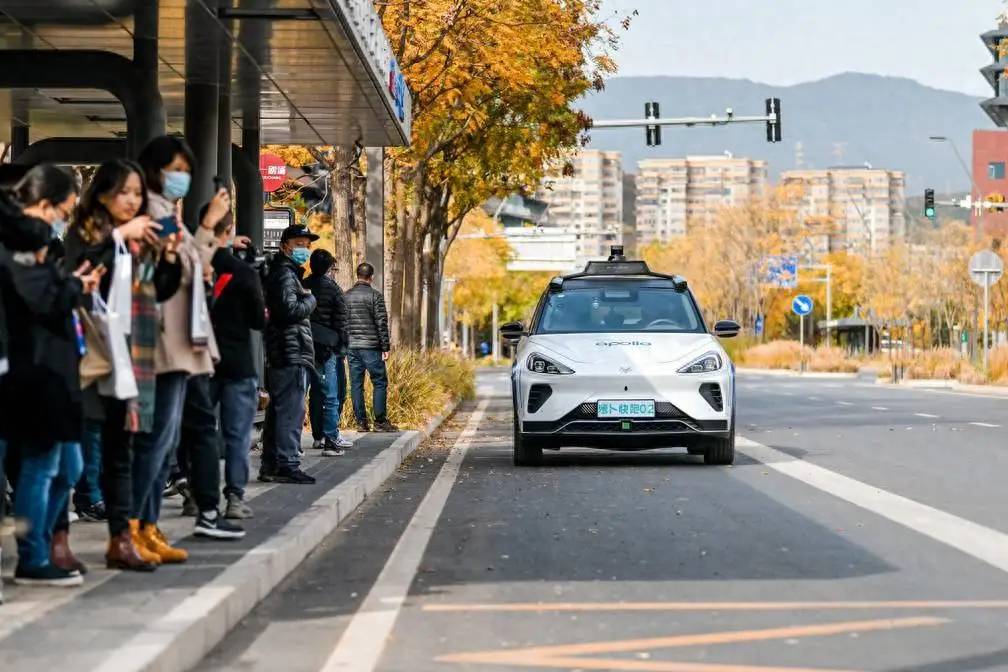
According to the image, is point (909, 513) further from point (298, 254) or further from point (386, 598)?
point (386, 598)

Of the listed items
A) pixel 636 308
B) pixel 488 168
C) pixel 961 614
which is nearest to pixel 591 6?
pixel 488 168

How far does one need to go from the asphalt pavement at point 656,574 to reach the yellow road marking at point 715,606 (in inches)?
0.7

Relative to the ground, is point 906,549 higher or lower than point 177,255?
lower

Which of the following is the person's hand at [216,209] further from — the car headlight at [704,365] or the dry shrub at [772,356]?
the dry shrub at [772,356]

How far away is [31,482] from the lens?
26.6 feet

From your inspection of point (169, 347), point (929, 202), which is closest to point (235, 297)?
point (169, 347)

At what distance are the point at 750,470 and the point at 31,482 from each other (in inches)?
387

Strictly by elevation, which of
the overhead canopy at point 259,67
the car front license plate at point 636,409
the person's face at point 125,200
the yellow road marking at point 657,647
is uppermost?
the overhead canopy at point 259,67

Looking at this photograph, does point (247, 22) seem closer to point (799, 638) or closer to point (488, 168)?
point (799, 638)

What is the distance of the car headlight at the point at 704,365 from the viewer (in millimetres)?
17344

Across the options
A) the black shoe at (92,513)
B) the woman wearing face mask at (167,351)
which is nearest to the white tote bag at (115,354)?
the woman wearing face mask at (167,351)

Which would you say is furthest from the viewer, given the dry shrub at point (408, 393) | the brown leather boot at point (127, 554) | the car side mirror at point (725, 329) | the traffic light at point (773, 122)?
the traffic light at point (773, 122)

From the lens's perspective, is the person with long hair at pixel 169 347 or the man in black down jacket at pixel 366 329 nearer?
the person with long hair at pixel 169 347

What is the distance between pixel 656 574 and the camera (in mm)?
9531
